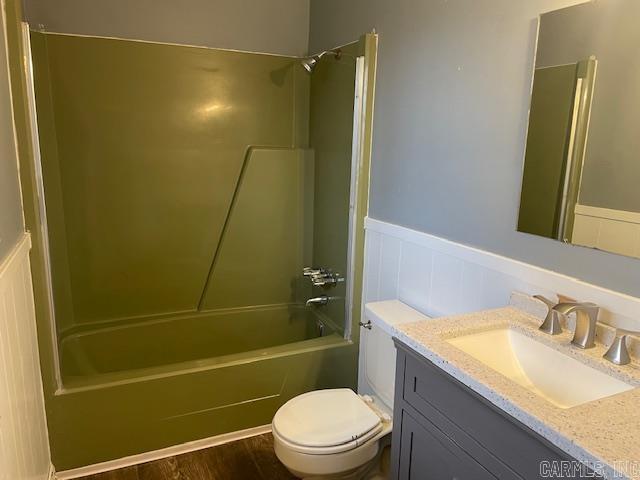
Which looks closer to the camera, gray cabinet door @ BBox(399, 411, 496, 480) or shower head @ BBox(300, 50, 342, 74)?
gray cabinet door @ BBox(399, 411, 496, 480)

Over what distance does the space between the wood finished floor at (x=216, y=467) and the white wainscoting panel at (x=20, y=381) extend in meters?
0.37

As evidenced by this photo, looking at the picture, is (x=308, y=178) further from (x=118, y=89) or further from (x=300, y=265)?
(x=118, y=89)

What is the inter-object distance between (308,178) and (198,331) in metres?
1.17

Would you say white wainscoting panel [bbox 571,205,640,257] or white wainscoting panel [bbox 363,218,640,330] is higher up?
white wainscoting panel [bbox 571,205,640,257]

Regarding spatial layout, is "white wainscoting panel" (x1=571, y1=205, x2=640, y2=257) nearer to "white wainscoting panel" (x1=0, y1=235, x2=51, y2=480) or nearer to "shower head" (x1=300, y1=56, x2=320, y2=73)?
"white wainscoting panel" (x1=0, y1=235, x2=51, y2=480)

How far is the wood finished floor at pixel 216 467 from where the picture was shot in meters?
2.09

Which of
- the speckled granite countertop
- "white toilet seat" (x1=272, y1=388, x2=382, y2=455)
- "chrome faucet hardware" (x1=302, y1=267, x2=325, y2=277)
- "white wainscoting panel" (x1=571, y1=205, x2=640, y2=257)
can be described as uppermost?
"white wainscoting panel" (x1=571, y1=205, x2=640, y2=257)

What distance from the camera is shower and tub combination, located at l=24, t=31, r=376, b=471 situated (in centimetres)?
221

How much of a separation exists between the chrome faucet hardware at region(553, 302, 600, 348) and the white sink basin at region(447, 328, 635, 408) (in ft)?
0.20

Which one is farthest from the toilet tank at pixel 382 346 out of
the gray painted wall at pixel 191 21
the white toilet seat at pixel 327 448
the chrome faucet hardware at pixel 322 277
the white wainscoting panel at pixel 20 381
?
the gray painted wall at pixel 191 21

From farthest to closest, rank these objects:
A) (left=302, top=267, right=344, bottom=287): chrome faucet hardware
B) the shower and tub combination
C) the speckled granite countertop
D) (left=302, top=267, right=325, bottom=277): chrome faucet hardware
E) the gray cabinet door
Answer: (left=302, top=267, right=325, bottom=277): chrome faucet hardware, (left=302, top=267, right=344, bottom=287): chrome faucet hardware, the shower and tub combination, the gray cabinet door, the speckled granite countertop

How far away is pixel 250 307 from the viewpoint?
3.02 metres

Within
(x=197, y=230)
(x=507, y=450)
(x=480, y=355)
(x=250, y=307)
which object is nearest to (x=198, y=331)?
(x=250, y=307)

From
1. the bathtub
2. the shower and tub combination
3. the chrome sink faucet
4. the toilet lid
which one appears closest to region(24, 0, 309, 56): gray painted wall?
the shower and tub combination
